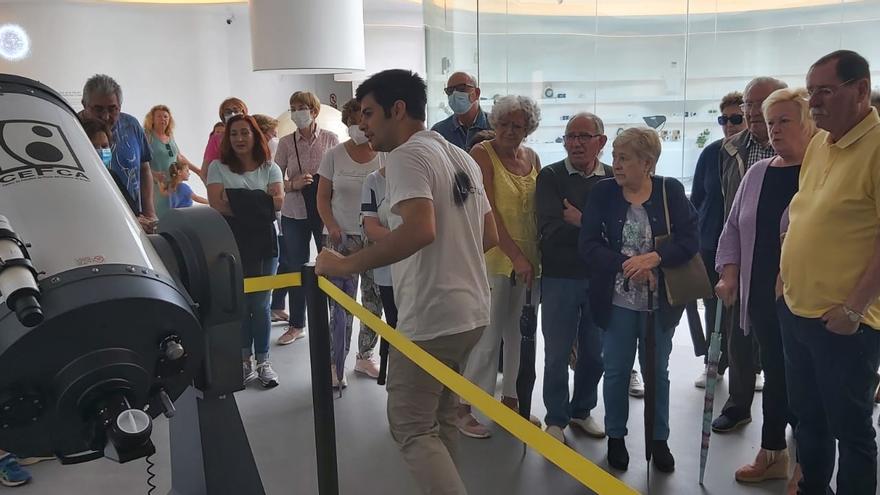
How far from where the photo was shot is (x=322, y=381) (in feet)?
7.82

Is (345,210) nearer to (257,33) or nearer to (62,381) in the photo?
(257,33)

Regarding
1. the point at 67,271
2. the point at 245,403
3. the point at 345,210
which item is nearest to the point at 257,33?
the point at 345,210

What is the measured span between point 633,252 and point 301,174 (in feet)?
8.07

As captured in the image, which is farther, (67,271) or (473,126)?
(473,126)

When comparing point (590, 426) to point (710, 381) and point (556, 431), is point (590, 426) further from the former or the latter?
point (710, 381)

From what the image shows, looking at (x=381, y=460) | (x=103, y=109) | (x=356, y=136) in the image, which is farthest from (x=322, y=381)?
(x=103, y=109)

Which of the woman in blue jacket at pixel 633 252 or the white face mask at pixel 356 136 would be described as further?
the white face mask at pixel 356 136

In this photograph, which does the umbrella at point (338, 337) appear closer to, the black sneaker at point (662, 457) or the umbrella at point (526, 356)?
the umbrella at point (526, 356)

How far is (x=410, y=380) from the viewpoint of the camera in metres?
2.13

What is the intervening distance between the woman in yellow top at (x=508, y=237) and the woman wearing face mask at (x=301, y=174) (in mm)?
1612

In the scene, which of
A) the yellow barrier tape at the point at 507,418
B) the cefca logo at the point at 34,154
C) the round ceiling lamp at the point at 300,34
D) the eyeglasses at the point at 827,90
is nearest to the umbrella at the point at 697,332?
the eyeglasses at the point at 827,90

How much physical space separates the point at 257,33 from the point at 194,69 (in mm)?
4396

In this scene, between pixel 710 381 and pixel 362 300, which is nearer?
pixel 710 381

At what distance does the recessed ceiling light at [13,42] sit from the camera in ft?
22.2
